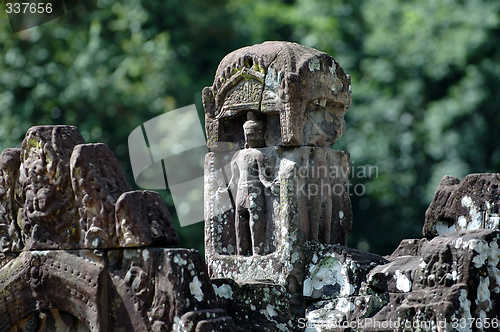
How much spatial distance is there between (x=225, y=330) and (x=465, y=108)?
467 inches

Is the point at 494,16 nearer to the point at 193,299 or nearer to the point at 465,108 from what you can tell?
the point at 465,108

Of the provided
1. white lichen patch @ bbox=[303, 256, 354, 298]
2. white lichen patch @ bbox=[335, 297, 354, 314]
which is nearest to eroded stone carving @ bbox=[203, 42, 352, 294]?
white lichen patch @ bbox=[303, 256, 354, 298]

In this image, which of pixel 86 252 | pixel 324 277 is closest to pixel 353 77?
Result: pixel 324 277

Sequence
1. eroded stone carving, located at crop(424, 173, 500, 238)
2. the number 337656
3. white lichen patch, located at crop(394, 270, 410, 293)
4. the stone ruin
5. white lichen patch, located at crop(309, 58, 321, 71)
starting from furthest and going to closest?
the number 337656, white lichen patch, located at crop(309, 58, 321, 71), eroded stone carving, located at crop(424, 173, 500, 238), white lichen patch, located at crop(394, 270, 410, 293), the stone ruin

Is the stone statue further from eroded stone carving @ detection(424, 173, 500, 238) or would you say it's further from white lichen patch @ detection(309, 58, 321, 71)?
eroded stone carving @ detection(424, 173, 500, 238)

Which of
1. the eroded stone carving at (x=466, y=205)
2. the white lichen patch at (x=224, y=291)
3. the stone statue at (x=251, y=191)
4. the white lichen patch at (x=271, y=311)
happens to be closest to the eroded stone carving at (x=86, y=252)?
the white lichen patch at (x=224, y=291)

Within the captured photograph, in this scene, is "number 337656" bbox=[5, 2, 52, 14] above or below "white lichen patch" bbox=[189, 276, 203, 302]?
above

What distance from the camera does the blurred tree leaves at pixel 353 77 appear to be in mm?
20141

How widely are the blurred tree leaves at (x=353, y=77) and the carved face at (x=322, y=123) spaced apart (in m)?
9.08

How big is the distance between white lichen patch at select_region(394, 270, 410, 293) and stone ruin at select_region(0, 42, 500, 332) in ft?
0.04

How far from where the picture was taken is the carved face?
10.8 m

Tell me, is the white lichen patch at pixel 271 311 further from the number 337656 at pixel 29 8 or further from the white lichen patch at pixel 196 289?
the number 337656 at pixel 29 8

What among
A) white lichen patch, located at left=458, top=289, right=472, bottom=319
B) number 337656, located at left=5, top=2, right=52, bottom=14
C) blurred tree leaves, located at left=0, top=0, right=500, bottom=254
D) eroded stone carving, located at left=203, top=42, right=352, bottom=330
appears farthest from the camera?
blurred tree leaves, located at left=0, top=0, right=500, bottom=254

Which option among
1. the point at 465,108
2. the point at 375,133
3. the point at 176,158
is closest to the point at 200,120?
the point at 176,158
